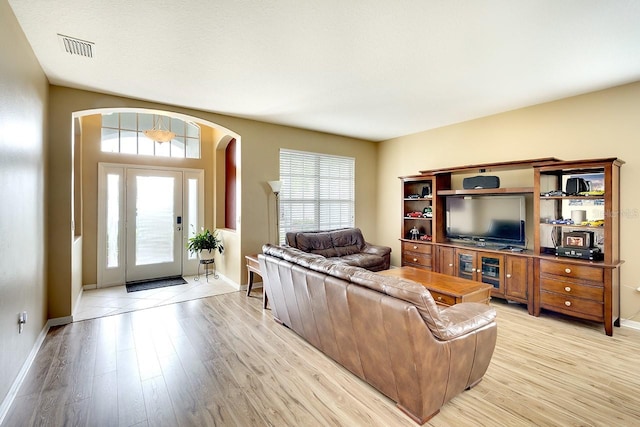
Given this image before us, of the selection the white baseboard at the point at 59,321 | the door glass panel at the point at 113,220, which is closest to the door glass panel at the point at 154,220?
the door glass panel at the point at 113,220

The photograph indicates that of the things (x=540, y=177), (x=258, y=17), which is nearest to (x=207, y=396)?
(x=258, y=17)

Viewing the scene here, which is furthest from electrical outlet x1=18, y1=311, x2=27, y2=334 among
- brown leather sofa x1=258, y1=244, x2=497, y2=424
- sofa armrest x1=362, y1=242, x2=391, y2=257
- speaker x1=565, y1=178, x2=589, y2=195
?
speaker x1=565, y1=178, x2=589, y2=195

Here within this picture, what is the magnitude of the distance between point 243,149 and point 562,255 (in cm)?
463

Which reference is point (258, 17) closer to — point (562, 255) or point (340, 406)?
point (340, 406)

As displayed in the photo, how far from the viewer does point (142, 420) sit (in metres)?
1.91

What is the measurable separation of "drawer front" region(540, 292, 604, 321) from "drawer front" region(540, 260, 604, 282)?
0.83 ft

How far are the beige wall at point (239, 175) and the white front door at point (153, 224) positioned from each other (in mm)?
563

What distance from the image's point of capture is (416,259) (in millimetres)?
5184

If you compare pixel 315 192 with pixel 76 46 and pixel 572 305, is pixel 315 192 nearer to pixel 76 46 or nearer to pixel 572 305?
pixel 76 46

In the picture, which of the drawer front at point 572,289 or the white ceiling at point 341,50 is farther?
the drawer front at point 572,289

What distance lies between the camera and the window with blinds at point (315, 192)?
216 inches

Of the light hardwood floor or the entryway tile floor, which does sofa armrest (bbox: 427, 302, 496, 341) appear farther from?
the entryway tile floor

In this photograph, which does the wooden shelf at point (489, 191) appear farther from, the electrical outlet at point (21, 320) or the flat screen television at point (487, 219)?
the electrical outlet at point (21, 320)

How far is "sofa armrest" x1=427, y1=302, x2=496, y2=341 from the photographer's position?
181cm
